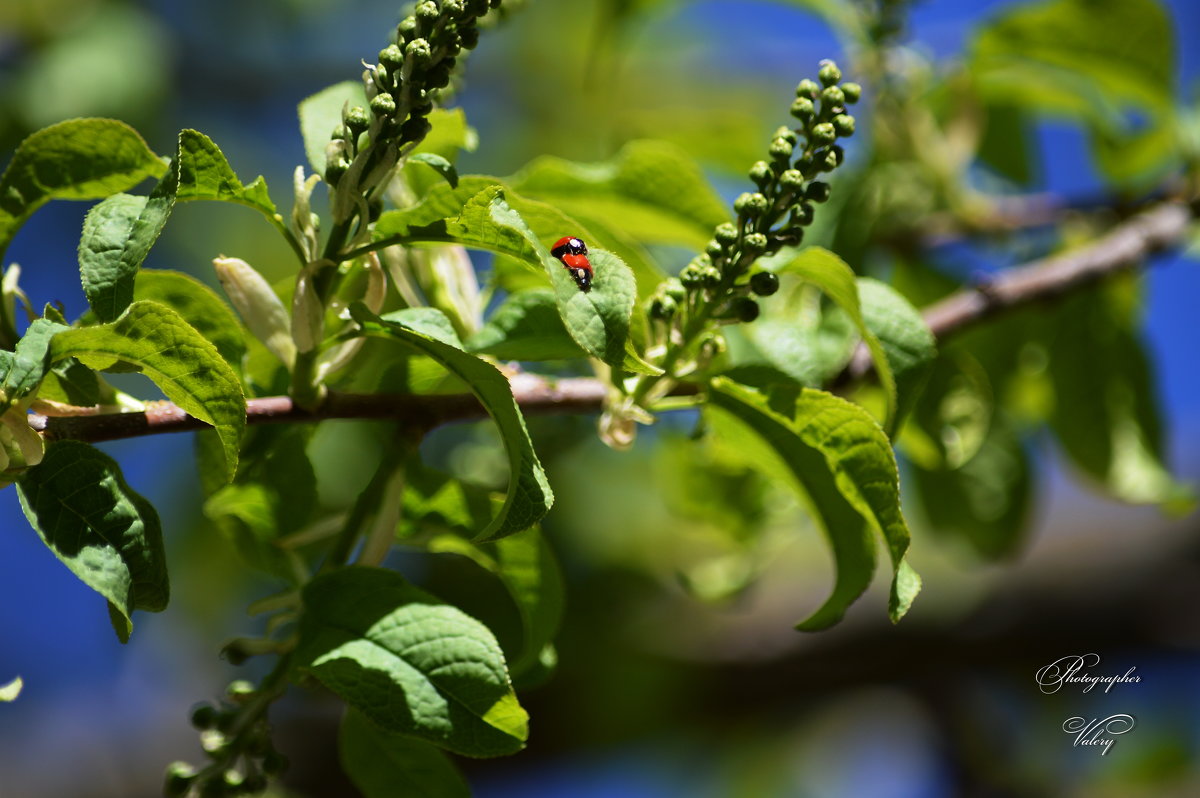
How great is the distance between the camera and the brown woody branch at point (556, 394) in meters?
0.94

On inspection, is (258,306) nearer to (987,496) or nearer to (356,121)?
(356,121)

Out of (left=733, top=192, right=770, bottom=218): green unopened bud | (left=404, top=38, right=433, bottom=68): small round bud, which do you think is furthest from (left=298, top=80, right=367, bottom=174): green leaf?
(left=733, top=192, right=770, bottom=218): green unopened bud

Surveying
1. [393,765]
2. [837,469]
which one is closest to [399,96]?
[837,469]

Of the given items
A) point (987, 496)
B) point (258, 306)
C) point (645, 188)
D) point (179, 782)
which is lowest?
point (179, 782)

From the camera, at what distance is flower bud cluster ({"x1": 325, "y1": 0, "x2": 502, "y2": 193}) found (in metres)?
0.85

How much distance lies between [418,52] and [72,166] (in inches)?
16.0

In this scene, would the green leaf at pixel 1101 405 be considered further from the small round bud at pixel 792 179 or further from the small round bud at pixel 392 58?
the small round bud at pixel 392 58

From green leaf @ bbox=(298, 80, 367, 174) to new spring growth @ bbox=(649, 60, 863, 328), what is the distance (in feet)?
1.22

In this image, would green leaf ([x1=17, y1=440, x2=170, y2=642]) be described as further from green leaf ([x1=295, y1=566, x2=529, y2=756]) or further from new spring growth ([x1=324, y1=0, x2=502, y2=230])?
new spring growth ([x1=324, y1=0, x2=502, y2=230])

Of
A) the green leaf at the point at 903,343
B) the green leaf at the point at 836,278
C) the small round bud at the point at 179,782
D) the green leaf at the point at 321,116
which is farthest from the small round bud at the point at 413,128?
the small round bud at the point at 179,782

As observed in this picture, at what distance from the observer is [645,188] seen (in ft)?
4.47

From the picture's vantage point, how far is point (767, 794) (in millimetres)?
3633

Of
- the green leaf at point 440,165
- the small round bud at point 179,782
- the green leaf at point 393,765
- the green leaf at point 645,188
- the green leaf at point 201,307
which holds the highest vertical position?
the green leaf at point 645,188

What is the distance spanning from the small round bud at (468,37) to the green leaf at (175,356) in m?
0.32
